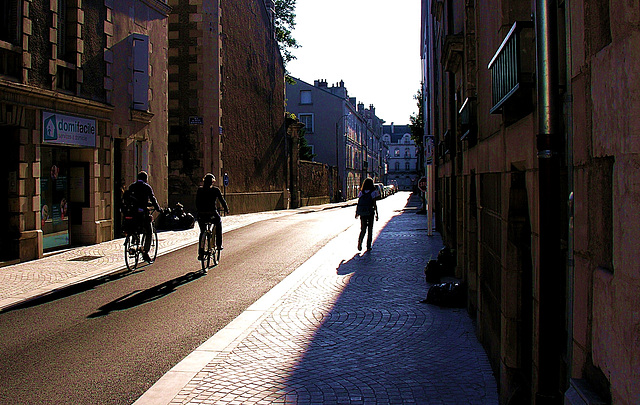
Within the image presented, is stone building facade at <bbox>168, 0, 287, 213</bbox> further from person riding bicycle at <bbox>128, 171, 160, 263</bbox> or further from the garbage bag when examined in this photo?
the garbage bag

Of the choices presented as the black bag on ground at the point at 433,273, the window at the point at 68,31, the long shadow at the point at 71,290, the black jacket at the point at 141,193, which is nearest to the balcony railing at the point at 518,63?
the black bag on ground at the point at 433,273

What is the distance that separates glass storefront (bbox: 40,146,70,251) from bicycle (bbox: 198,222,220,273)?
4600 mm

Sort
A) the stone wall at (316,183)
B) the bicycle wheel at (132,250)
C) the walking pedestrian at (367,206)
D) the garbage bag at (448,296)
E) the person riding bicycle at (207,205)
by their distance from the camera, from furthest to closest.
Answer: the stone wall at (316,183) < the walking pedestrian at (367,206) < the person riding bicycle at (207,205) < the bicycle wheel at (132,250) < the garbage bag at (448,296)

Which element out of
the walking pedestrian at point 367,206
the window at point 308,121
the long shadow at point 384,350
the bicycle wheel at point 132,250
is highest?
the window at point 308,121

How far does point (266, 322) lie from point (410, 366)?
232 centimetres

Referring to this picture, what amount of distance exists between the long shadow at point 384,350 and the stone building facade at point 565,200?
44 cm

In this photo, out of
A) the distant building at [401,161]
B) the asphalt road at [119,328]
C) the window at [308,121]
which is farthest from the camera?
the distant building at [401,161]

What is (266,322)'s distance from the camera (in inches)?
282

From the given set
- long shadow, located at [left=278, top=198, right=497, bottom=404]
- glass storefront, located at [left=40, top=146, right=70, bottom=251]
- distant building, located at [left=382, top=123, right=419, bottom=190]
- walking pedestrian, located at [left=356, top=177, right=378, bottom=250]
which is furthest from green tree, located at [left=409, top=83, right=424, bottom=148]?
distant building, located at [left=382, top=123, right=419, bottom=190]

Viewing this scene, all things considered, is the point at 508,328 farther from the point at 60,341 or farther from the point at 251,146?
the point at 251,146

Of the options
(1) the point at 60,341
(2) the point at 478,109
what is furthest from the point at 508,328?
(1) the point at 60,341

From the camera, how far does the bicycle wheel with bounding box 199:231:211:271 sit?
1131 centimetres

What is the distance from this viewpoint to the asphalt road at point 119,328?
16.3 feet

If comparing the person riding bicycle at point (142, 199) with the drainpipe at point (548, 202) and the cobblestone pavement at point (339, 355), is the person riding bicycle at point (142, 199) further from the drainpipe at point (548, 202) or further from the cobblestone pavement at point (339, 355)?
the drainpipe at point (548, 202)
